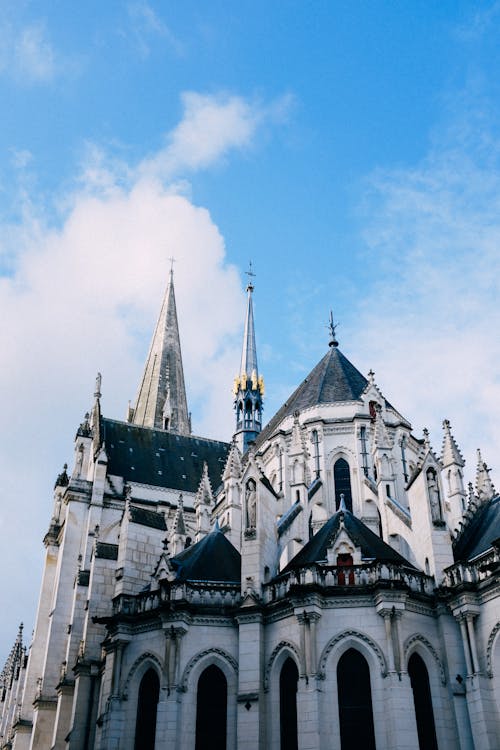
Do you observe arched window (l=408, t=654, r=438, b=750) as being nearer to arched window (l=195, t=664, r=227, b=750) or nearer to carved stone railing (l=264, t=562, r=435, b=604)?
carved stone railing (l=264, t=562, r=435, b=604)

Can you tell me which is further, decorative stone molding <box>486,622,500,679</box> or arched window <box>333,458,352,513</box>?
arched window <box>333,458,352,513</box>

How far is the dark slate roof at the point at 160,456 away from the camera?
41.1 m

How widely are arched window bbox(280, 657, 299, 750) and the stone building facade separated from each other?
0.04 meters

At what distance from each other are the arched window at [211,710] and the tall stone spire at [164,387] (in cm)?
2973

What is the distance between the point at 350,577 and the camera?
810 inches

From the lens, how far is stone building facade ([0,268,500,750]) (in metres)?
19.0

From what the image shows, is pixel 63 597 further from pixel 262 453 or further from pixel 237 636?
pixel 237 636

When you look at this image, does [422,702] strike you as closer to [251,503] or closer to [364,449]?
[251,503]

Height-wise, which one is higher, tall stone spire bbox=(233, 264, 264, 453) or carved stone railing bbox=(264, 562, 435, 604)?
tall stone spire bbox=(233, 264, 264, 453)

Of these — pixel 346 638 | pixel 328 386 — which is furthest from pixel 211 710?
pixel 328 386

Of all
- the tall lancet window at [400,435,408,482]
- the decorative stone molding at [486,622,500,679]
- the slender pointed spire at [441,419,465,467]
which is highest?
the tall lancet window at [400,435,408,482]

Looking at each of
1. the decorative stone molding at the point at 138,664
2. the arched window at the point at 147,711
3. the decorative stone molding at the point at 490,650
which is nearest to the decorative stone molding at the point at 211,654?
the decorative stone molding at the point at 138,664

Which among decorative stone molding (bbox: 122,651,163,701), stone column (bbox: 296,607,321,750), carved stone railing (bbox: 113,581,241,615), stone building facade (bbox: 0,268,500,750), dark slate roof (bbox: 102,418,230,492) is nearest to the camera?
stone column (bbox: 296,607,321,750)

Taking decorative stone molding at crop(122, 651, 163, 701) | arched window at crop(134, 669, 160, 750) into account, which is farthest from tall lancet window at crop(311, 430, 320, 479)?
arched window at crop(134, 669, 160, 750)
